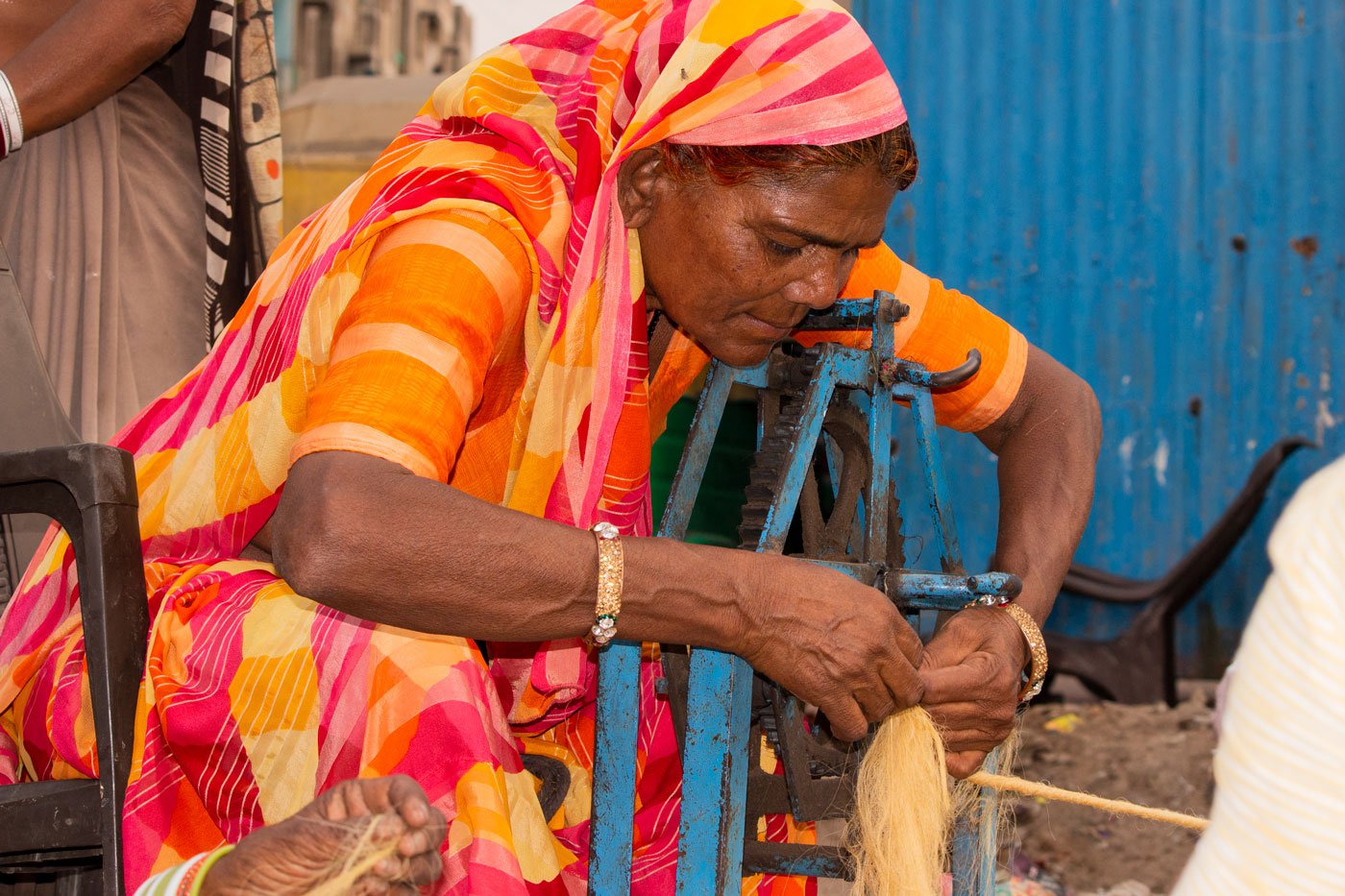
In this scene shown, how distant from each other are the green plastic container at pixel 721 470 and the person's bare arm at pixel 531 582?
341cm

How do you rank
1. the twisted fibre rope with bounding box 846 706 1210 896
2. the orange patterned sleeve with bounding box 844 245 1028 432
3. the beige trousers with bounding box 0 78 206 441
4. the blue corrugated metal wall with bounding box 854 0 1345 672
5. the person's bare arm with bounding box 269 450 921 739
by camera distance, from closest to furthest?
the person's bare arm with bounding box 269 450 921 739 < the twisted fibre rope with bounding box 846 706 1210 896 < the orange patterned sleeve with bounding box 844 245 1028 432 < the beige trousers with bounding box 0 78 206 441 < the blue corrugated metal wall with bounding box 854 0 1345 672

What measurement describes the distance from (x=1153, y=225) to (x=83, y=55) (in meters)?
3.84

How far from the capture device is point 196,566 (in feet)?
7.02

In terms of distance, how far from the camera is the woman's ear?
2.20m

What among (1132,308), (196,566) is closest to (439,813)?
(196,566)

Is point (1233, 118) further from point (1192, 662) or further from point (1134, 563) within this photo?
point (1192, 662)

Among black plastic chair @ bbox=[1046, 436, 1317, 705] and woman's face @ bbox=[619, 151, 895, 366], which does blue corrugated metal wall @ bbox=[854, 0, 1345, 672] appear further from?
woman's face @ bbox=[619, 151, 895, 366]

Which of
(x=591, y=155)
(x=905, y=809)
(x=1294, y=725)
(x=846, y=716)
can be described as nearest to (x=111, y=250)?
(x=591, y=155)

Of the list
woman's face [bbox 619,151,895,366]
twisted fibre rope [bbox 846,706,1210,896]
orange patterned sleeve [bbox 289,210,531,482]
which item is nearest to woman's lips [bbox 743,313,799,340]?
woman's face [bbox 619,151,895,366]

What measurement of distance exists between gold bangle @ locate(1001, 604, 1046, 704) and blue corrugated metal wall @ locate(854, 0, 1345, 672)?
3000 millimetres

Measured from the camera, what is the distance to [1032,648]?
7.63ft

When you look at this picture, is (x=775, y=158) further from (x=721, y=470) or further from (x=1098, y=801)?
(x=721, y=470)

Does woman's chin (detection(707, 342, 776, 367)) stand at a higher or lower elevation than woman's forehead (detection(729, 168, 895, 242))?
lower

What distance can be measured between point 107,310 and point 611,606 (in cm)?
210
